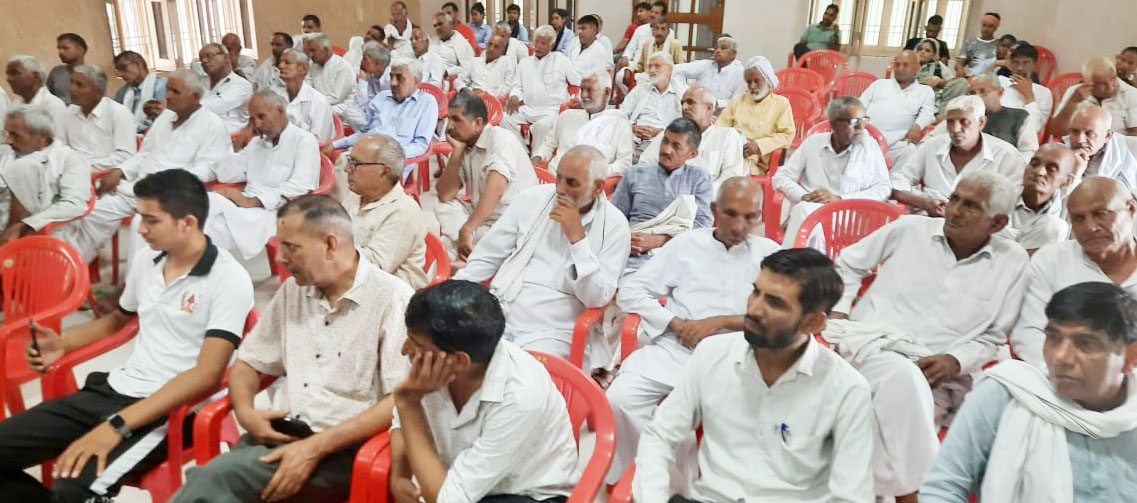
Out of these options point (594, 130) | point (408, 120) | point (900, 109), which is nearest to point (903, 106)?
point (900, 109)

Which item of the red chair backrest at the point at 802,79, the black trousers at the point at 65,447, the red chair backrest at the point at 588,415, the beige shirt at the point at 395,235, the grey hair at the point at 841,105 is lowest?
the black trousers at the point at 65,447

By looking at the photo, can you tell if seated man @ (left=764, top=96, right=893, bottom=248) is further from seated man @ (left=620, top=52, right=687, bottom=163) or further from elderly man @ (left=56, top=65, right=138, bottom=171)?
elderly man @ (left=56, top=65, right=138, bottom=171)

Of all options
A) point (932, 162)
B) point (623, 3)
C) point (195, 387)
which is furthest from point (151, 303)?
point (623, 3)

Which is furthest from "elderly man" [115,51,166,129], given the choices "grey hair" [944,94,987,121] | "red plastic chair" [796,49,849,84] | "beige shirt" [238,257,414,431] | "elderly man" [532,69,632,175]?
"red plastic chair" [796,49,849,84]

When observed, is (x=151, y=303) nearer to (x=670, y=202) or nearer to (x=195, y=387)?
(x=195, y=387)

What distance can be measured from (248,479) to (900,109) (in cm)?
505

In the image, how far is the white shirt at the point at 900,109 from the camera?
536cm

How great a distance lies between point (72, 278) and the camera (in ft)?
8.47

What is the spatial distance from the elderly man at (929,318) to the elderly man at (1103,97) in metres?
2.71

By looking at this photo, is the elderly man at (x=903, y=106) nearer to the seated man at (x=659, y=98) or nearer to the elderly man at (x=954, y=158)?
the seated man at (x=659, y=98)

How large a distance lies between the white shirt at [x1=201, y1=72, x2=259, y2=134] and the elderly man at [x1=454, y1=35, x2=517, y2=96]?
2.06m

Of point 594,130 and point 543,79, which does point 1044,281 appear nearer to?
point 594,130

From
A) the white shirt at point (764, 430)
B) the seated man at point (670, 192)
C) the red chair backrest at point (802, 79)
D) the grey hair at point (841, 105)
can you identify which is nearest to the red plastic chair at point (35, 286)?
the white shirt at point (764, 430)

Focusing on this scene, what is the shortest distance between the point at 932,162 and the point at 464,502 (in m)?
3.17
